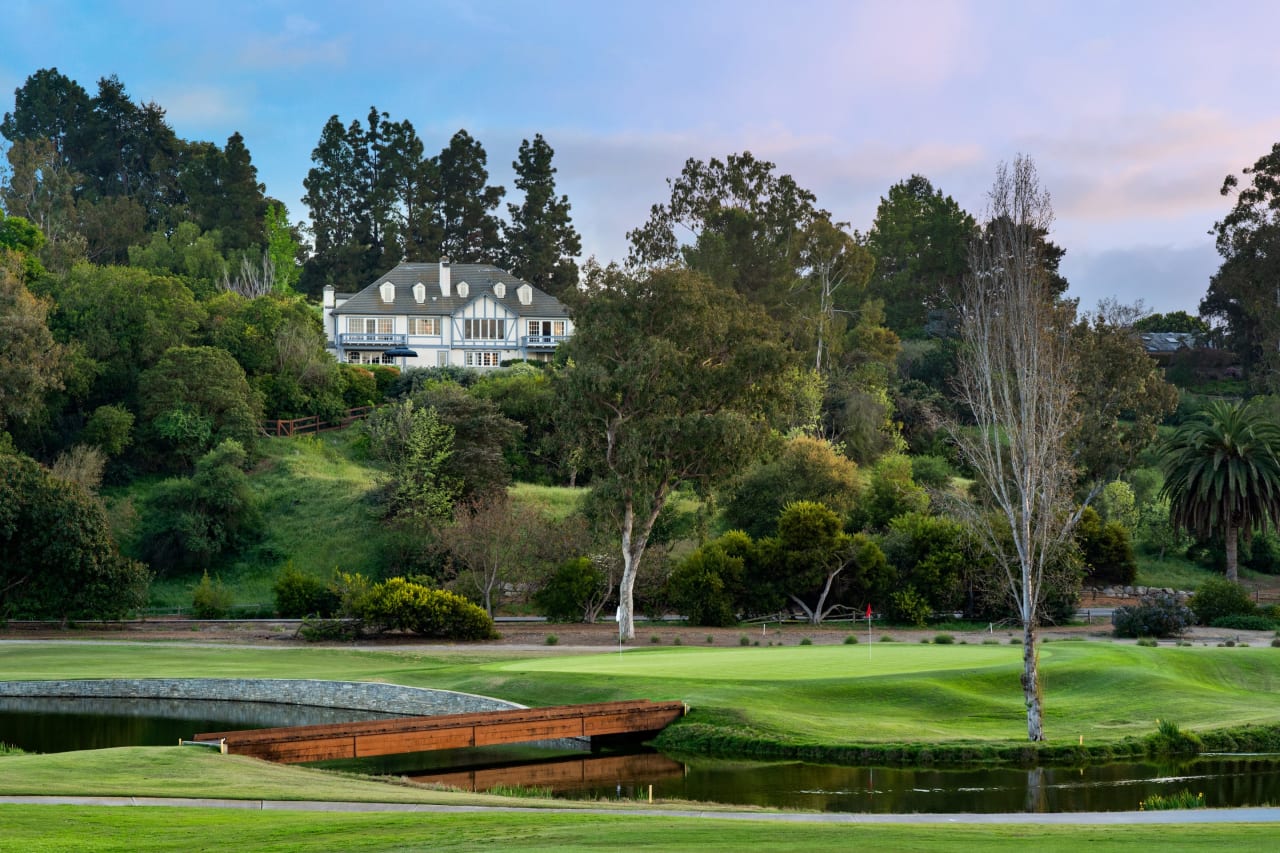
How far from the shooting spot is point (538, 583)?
156ft

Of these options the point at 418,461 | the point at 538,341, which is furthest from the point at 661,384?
the point at 538,341

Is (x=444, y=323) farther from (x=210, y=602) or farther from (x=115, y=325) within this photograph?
(x=210, y=602)

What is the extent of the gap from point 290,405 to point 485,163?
5469 centimetres

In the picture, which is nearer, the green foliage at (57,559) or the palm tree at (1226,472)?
the green foliage at (57,559)

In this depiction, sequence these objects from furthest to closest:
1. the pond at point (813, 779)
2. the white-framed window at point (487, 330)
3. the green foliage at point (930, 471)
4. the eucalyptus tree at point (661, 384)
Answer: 1. the white-framed window at point (487, 330)
2. the green foliage at point (930, 471)
3. the eucalyptus tree at point (661, 384)
4. the pond at point (813, 779)

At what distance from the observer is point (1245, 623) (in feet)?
139

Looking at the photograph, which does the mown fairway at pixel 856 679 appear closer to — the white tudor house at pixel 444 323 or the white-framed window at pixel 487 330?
the white tudor house at pixel 444 323

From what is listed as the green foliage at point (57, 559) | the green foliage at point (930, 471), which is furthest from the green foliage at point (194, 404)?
the green foliage at point (930, 471)

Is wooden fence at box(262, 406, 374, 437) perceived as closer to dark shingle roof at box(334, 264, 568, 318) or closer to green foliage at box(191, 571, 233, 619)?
green foliage at box(191, 571, 233, 619)

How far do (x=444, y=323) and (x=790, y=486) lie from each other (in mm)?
53938

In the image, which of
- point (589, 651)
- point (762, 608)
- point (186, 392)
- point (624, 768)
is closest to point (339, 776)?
point (624, 768)

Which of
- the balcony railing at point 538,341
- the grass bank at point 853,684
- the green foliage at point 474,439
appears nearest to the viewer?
the grass bank at point 853,684

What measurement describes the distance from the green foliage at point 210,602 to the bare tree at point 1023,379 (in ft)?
112

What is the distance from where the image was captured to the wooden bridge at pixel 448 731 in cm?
2097
